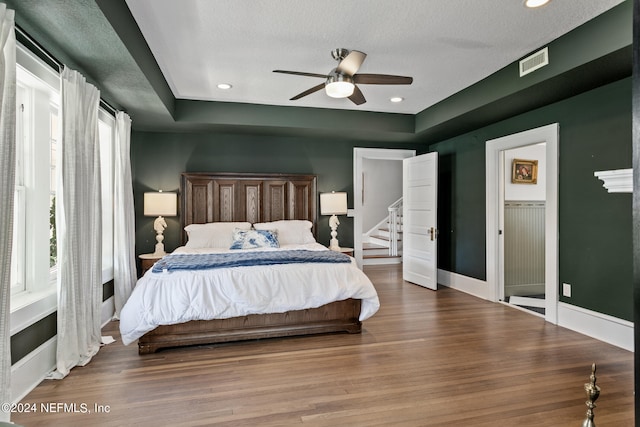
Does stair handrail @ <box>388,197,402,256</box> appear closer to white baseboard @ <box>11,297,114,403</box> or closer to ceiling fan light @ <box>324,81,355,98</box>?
ceiling fan light @ <box>324,81,355,98</box>

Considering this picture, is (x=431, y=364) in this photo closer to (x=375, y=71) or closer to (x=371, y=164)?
(x=375, y=71)

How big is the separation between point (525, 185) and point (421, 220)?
1632 mm

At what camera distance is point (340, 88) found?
3084mm

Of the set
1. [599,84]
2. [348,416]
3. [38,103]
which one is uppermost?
[599,84]

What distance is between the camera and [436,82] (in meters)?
3.97

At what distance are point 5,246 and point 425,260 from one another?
4.83 metres

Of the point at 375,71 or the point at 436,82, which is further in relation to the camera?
the point at 436,82

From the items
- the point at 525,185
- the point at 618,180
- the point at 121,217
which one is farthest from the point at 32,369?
the point at 525,185

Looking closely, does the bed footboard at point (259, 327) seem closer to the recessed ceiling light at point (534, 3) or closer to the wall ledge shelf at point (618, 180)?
the wall ledge shelf at point (618, 180)

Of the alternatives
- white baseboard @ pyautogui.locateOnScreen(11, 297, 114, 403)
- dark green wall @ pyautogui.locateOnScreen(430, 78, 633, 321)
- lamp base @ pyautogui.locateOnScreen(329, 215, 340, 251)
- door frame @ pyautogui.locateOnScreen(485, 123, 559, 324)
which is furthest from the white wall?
white baseboard @ pyautogui.locateOnScreen(11, 297, 114, 403)

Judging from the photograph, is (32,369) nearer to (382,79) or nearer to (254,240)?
(254,240)

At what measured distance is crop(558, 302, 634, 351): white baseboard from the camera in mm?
3049

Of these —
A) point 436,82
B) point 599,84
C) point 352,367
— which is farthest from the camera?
point 436,82

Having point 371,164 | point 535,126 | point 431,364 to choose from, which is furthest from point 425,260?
point 371,164
